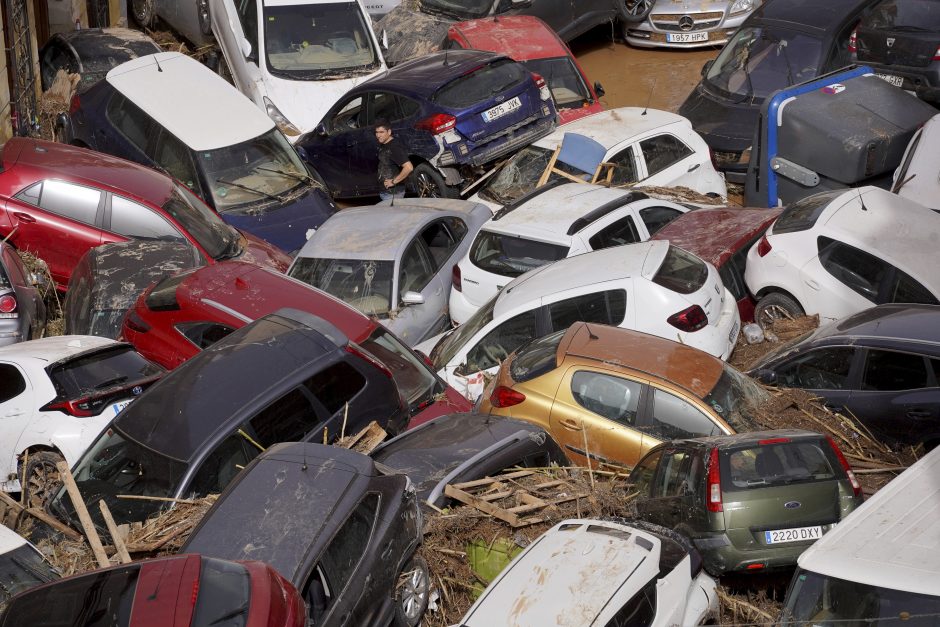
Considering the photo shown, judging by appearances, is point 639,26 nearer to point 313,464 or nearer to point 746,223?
point 746,223

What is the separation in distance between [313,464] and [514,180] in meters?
7.51

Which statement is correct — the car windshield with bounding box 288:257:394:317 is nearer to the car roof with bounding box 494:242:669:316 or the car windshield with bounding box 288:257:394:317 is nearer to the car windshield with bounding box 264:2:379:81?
the car roof with bounding box 494:242:669:316

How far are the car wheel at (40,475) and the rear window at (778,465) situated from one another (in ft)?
16.7

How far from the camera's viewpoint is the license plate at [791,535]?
23.2 ft

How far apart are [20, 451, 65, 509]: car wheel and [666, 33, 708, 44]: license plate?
13743 millimetres

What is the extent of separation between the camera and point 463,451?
8172 mm

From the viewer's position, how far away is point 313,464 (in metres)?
7.05

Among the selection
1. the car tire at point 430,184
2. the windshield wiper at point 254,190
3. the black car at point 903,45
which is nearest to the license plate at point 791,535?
the car tire at point 430,184

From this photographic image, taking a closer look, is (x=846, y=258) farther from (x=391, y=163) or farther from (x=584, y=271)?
(x=391, y=163)

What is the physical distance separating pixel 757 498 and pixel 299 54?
11387 millimetres

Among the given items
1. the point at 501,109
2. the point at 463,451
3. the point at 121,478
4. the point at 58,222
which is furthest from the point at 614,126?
the point at 121,478

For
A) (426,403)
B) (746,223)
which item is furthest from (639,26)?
(426,403)

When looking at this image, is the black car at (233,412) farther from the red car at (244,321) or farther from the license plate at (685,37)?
the license plate at (685,37)

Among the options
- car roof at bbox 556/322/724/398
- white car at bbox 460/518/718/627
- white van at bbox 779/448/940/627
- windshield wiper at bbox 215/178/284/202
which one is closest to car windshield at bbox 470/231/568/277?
car roof at bbox 556/322/724/398
